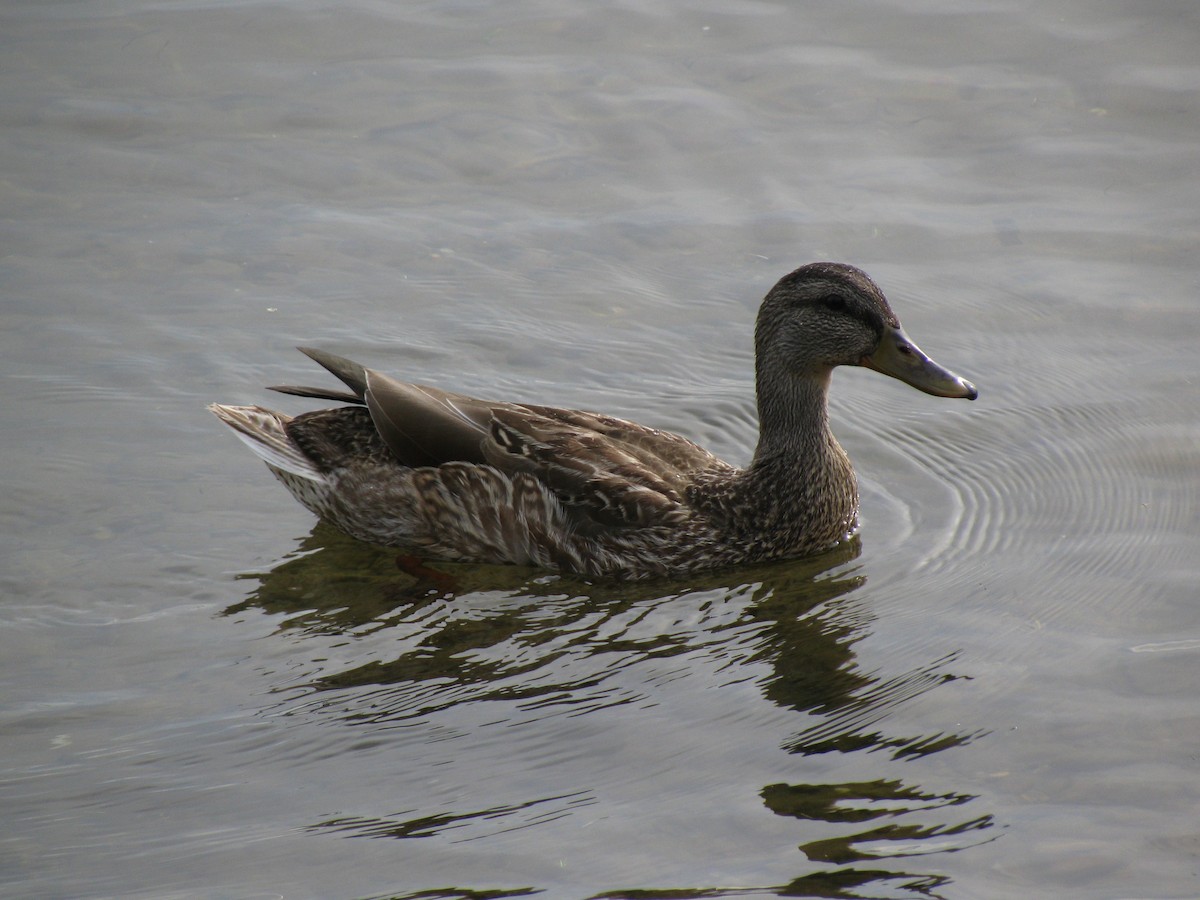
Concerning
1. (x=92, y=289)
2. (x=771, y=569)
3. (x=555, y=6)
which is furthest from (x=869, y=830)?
(x=555, y=6)

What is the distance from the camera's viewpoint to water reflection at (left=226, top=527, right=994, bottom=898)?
224 inches

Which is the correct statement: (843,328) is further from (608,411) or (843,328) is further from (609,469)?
(608,411)

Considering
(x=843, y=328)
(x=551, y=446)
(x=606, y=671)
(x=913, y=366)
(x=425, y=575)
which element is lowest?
(x=606, y=671)

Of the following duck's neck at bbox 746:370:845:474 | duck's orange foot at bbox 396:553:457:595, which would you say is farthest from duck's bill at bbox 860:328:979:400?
duck's orange foot at bbox 396:553:457:595

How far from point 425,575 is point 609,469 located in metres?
1.09

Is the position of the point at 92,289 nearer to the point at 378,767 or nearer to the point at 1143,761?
the point at 378,767

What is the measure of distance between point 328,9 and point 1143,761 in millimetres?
9866

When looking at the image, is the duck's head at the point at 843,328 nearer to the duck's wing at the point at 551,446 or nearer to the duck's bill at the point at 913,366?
the duck's bill at the point at 913,366

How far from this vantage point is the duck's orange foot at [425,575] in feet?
25.6

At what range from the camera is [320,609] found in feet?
24.6

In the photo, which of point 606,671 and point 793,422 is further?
point 793,422

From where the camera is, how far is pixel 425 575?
7.95 meters

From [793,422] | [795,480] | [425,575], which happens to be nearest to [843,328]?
[793,422]

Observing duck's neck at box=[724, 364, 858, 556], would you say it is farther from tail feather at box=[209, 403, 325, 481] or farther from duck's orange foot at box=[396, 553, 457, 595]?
tail feather at box=[209, 403, 325, 481]
